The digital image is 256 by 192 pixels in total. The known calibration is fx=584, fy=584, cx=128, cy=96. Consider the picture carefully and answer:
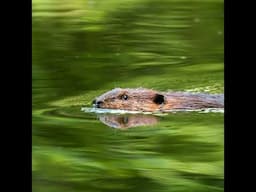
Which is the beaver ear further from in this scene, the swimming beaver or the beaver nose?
the beaver nose

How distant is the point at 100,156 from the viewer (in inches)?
97.5

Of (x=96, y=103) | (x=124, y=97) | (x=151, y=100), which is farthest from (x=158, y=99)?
(x=96, y=103)

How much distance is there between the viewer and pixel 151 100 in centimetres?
257

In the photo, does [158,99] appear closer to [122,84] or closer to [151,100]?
[151,100]

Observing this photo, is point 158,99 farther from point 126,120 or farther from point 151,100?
point 126,120

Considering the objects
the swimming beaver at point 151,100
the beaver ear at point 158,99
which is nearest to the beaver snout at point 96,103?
the swimming beaver at point 151,100

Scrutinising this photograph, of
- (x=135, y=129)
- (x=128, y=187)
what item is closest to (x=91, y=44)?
(x=135, y=129)

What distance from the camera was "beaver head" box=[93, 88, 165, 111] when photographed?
2535mm

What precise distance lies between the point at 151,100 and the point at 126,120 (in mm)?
145

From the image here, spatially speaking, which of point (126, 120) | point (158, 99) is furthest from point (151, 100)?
point (126, 120)

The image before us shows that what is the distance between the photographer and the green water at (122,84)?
245cm

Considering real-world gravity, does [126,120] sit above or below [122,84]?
below
